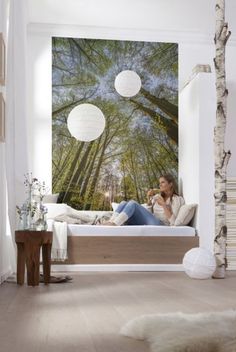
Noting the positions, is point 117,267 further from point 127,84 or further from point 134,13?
point 134,13

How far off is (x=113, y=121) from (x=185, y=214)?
195 cm

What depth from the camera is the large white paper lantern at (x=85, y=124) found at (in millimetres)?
7680

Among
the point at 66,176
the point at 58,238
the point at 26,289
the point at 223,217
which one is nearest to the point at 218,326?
the point at 26,289

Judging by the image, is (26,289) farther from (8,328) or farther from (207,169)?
(207,169)

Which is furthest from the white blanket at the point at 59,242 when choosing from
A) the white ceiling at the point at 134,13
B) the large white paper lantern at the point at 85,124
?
the white ceiling at the point at 134,13

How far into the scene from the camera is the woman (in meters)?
6.69

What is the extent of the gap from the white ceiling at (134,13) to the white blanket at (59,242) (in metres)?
2.75

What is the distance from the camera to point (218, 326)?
2480mm

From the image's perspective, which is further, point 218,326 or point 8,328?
point 8,328

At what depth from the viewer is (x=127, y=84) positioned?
771cm

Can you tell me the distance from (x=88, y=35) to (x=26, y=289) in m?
4.49

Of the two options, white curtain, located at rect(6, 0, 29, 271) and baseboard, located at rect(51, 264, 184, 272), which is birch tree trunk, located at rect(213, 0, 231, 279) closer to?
baseboard, located at rect(51, 264, 184, 272)

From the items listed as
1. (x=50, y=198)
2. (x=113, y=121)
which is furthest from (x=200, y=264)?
(x=113, y=121)

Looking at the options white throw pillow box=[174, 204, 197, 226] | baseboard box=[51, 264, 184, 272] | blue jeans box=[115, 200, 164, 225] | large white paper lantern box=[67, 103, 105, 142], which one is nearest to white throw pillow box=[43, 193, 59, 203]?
large white paper lantern box=[67, 103, 105, 142]
